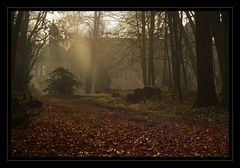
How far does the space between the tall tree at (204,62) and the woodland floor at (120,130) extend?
0.20m

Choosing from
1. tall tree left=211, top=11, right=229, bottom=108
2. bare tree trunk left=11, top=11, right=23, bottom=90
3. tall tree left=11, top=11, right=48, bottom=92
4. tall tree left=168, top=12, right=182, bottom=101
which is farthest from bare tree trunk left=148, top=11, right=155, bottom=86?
bare tree trunk left=11, top=11, right=23, bottom=90

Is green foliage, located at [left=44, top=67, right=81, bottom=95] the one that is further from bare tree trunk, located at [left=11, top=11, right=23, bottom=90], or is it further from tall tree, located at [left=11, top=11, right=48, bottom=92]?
bare tree trunk, located at [left=11, top=11, right=23, bottom=90]

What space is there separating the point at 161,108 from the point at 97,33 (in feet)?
5.98

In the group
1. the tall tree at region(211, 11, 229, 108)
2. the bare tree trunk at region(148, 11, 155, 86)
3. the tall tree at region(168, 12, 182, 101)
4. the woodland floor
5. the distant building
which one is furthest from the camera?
the tall tree at region(168, 12, 182, 101)

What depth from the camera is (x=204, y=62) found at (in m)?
7.74

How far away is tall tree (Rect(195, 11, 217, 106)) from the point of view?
7.64m

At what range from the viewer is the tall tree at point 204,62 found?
7637 mm

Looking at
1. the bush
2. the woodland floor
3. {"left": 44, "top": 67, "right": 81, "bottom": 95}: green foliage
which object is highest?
{"left": 44, "top": 67, "right": 81, "bottom": 95}: green foliage

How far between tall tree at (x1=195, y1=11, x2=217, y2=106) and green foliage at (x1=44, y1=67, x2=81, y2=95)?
2261mm

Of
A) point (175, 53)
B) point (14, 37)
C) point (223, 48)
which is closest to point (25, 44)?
point (14, 37)
